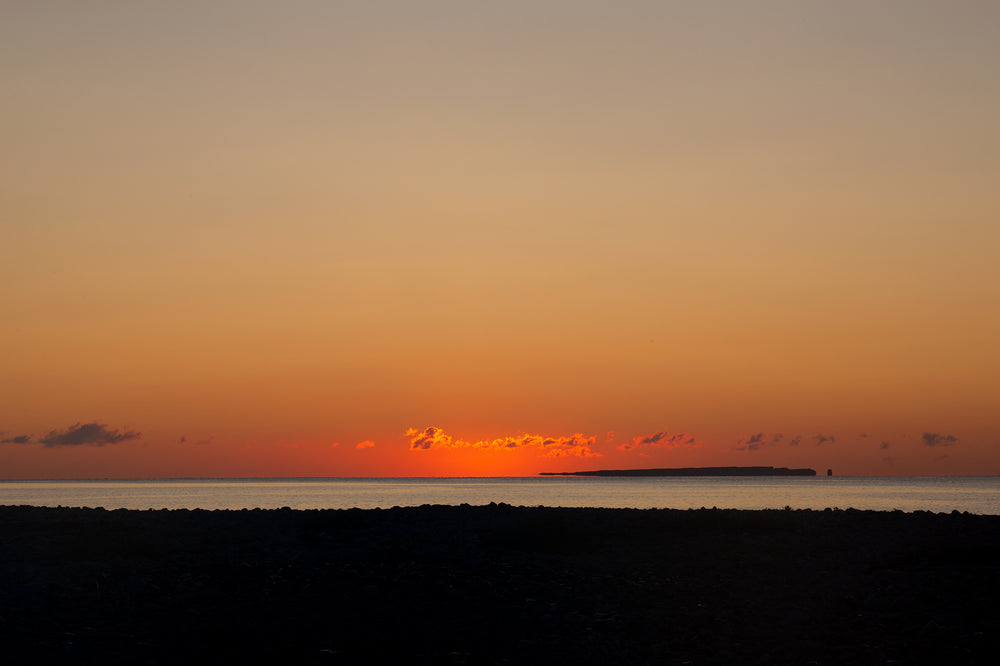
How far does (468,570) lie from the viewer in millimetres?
25312

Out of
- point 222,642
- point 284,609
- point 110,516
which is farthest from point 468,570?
point 110,516

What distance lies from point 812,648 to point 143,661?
1235 cm

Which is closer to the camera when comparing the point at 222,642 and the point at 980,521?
the point at 222,642

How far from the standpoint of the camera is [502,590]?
23.2 metres

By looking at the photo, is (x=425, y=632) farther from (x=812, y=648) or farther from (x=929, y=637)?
(x=929, y=637)

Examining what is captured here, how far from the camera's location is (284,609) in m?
21.4

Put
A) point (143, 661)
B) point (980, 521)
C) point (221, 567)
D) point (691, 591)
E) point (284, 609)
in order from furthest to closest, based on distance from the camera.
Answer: point (980, 521), point (221, 567), point (691, 591), point (284, 609), point (143, 661)

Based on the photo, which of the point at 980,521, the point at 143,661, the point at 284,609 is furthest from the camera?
the point at 980,521

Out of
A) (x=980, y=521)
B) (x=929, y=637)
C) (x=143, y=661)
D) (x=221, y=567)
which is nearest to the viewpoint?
(x=143, y=661)

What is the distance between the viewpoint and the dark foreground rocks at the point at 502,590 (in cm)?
1850

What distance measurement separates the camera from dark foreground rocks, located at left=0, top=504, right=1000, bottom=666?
1850 cm

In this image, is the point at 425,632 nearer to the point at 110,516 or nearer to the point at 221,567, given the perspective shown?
the point at 221,567

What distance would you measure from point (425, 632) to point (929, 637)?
9.83m

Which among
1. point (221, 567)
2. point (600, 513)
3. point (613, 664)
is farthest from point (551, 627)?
point (600, 513)
